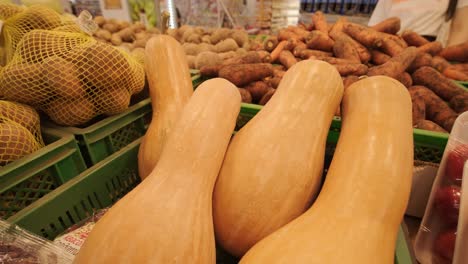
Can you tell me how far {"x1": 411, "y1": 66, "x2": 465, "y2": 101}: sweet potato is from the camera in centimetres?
125

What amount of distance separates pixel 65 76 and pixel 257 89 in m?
0.81

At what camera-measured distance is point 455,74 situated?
5.24 ft

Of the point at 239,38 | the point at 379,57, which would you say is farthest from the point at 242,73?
the point at 239,38

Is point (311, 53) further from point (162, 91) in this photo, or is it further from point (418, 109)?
point (162, 91)

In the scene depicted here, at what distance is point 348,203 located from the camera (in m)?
0.54

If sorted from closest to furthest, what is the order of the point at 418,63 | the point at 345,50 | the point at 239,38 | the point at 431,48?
the point at 418,63
the point at 345,50
the point at 431,48
the point at 239,38

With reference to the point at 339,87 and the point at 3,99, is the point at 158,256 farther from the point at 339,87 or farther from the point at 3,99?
the point at 3,99

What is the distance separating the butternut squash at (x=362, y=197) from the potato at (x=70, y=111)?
66cm

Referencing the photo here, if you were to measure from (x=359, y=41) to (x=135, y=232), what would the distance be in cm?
189

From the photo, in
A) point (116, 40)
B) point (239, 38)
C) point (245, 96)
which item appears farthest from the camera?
point (116, 40)

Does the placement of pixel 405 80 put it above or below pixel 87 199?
above

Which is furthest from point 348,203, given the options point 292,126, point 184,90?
point 184,90

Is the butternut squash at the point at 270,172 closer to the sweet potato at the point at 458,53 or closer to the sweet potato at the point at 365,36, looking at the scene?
the sweet potato at the point at 365,36

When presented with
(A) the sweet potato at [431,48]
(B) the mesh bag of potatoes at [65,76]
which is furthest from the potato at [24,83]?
(A) the sweet potato at [431,48]
